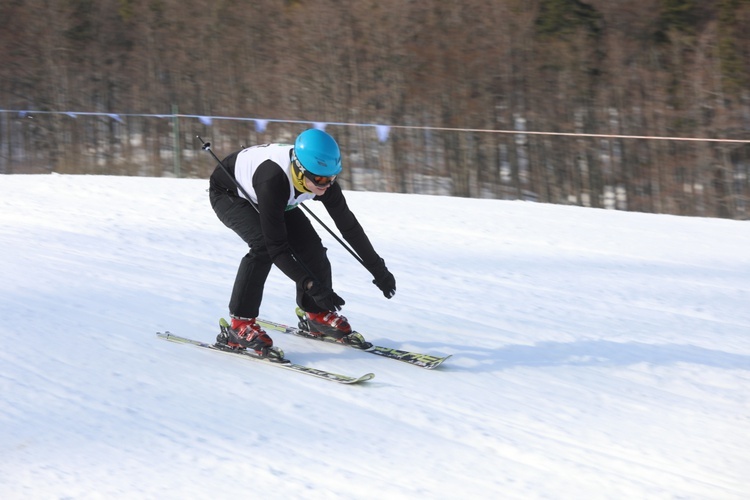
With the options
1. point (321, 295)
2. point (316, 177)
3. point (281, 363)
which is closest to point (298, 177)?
point (316, 177)

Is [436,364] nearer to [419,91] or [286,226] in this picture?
[286,226]

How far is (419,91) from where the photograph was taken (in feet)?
48.7

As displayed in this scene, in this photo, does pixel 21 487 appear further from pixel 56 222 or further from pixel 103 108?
pixel 103 108

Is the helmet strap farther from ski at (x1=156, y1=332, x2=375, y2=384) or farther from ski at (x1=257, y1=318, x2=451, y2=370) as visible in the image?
ski at (x1=257, y1=318, x2=451, y2=370)

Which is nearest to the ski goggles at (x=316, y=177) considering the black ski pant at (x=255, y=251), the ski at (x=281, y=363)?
the black ski pant at (x=255, y=251)

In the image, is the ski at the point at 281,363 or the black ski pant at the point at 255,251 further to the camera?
the black ski pant at the point at 255,251

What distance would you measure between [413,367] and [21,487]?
2.25 meters

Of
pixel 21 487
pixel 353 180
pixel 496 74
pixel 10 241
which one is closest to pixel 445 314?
pixel 21 487

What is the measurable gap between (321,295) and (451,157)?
902cm

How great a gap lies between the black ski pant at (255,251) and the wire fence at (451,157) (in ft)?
24.4

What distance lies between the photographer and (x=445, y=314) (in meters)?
6.25

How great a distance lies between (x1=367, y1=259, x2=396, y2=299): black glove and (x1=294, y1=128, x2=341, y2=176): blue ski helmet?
0.68m

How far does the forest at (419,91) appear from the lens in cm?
1263

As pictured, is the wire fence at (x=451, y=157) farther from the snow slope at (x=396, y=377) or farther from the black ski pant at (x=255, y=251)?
the black ski pant at (x=255, y=251)
